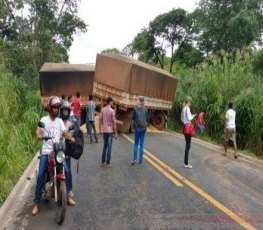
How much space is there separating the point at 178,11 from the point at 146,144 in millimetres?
36378

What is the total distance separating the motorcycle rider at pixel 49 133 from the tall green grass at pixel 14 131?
982 millimetres

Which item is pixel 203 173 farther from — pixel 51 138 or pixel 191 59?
pixel 191 59

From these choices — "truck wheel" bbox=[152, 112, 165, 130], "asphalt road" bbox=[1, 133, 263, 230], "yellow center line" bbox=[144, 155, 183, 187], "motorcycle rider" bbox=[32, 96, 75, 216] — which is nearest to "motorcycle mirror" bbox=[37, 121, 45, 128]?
"motorcycle rider" bbox=[32, 96, 75, 216]

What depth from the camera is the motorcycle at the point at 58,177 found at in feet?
22.9

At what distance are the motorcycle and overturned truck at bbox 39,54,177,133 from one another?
13014mm

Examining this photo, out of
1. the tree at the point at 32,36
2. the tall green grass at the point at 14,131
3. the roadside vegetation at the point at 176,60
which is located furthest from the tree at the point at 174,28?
the tall green grass at the point at 14,131

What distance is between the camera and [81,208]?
25.8 feet

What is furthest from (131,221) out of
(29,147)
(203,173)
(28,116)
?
(28,116)

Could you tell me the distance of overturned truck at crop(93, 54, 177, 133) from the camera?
67.1 feet

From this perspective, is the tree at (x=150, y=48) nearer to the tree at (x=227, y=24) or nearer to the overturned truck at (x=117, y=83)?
the tree at (x=227, y=24)

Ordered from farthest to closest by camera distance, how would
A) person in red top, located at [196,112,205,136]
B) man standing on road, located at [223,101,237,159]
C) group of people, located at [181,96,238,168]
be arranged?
person in red top, located at [196,112,205,136] < man standing on road, located at [223,101,237,159] < group of people, located at [181,96,238,168]

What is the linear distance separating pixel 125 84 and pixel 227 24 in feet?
67.0

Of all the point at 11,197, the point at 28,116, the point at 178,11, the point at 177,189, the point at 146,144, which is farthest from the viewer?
the point at 178,11

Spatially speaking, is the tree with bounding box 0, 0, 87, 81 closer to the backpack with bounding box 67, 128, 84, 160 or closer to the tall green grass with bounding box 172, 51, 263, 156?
the tall green grass with bounding box 172, 51, 263, 156
